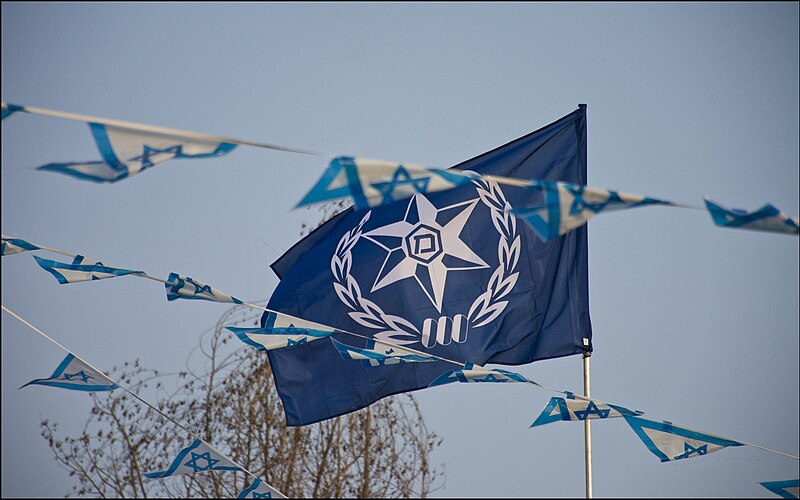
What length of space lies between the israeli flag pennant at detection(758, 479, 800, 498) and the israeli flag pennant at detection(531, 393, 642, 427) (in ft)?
2.79

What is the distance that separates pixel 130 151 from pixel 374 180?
1.05m

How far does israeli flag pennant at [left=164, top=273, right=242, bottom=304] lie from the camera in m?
7.28

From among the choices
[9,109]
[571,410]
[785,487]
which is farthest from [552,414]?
[9,109]

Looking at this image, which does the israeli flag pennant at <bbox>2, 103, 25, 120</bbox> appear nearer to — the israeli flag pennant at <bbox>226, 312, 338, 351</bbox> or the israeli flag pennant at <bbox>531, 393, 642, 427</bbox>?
the israeli flag pennant at <bbox>226, 312, 338, 351</bbox>

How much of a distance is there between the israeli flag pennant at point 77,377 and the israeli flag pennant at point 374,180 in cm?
340

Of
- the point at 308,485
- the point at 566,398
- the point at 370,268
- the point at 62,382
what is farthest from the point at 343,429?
the point at 566,398

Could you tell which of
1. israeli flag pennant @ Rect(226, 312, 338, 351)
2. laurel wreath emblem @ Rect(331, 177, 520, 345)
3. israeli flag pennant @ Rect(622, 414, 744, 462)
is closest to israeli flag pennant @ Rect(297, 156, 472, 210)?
israeli flag pennant @ Rect(622, 414, 744, 462)

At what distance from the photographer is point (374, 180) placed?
4.88 m

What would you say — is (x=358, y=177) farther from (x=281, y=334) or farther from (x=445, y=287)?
(x=445, y=287)

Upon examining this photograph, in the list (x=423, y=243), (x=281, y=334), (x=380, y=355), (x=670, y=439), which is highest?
(x=423, y=243)

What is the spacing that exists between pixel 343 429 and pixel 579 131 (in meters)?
6.03

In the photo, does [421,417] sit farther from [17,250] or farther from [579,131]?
[17,250]

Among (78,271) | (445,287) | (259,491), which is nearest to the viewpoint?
(78,271)

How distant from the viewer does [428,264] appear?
843cm
